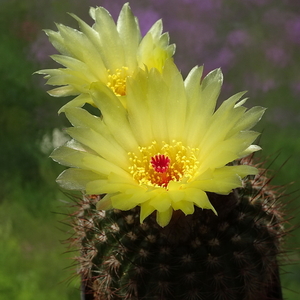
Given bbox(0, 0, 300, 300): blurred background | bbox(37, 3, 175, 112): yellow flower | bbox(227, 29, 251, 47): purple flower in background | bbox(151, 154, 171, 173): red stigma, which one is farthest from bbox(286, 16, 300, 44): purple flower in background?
bbox(151, 154, 171, 173): red stigma

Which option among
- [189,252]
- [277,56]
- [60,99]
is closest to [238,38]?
[277,56]

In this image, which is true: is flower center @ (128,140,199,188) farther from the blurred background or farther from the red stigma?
the blurred background

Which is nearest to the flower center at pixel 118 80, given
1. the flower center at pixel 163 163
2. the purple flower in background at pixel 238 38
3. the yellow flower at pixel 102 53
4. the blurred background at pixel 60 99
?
the yellow flower at pixel 102 53

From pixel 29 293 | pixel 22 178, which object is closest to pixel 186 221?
pixel 29 293

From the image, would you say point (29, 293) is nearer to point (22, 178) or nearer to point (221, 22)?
point (22, 178)

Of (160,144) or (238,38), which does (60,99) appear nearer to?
(238,38)

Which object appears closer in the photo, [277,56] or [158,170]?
[158,170]

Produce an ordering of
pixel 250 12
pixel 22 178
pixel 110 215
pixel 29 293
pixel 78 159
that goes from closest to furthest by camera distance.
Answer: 1. pixel 78 159
2. pixel 110 215
3. pixel 29 293
4. pixel 22 178
5. pixel 250 12
